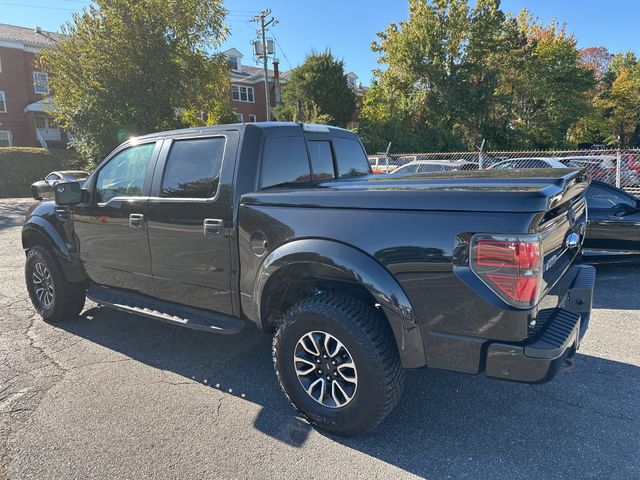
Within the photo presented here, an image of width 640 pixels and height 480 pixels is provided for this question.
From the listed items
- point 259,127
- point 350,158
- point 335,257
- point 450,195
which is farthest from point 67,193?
point 450,195

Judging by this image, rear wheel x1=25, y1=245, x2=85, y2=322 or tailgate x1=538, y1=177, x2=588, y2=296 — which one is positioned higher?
tailgate x1=538, y1=177, x2=588, y2=296

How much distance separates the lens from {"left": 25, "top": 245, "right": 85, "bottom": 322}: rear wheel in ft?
14.5

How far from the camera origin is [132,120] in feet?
60.0

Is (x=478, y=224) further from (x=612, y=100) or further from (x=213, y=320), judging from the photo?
(x=612, y=100)

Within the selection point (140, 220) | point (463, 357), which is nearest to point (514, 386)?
point (463, 357)

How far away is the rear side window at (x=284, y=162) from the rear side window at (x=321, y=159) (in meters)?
0.09

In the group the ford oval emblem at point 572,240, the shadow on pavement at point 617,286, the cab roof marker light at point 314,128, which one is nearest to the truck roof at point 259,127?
the cab roof marker light at point 314,128

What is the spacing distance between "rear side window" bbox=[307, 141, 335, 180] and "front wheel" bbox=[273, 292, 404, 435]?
1.34 meters

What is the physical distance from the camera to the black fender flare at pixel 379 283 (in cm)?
231

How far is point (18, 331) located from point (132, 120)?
1585cm

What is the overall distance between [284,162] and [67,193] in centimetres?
214

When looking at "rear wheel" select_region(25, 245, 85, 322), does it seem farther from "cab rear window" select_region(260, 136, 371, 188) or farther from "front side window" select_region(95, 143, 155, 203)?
"cab rear window" select_region(260, 136, 371, 188)

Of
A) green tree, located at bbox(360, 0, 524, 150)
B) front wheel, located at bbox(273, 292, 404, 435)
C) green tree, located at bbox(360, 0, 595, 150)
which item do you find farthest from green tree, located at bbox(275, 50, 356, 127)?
front wheel, located at bbox(273, 292, 404, 435)

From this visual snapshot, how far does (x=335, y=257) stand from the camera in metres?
2.48
